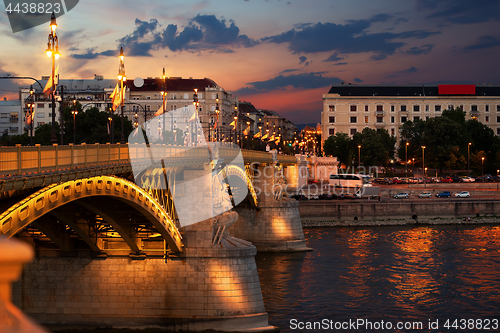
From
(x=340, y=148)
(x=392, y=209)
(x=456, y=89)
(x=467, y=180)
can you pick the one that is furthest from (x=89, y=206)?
(x=456, y=89)

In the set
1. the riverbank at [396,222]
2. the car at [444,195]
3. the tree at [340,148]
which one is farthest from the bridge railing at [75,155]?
the tree at [340,148]

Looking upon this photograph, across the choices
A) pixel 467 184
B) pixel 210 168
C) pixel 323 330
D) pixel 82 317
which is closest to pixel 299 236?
pixel 210 168

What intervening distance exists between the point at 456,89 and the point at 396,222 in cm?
8690

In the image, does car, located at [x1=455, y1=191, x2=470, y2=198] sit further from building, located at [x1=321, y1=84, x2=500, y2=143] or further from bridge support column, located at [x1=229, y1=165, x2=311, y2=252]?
building, located at [x1=321, y1=84, x2=500, y2=143]

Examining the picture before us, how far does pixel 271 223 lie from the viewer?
53469mm

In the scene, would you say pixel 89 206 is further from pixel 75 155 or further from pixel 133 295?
pixel 133 295

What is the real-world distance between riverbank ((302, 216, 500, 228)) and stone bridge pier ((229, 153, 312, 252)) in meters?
13.6

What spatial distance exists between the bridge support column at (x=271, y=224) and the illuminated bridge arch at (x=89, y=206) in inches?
998

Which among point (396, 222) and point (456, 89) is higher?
point (456, 89)

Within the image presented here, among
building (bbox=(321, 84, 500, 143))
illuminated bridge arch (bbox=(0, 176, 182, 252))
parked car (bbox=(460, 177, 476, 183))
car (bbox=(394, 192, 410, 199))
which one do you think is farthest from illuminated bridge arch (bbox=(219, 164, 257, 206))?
building (bbox=(321, 84, 500, 143))

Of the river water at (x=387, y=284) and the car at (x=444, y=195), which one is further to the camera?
the car at (x=444, y=195)

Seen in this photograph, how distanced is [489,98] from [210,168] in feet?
416

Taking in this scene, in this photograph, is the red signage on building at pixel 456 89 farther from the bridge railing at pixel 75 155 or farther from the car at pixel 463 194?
the bridge railing at pixel 75 155

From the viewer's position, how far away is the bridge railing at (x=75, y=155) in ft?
44.9
